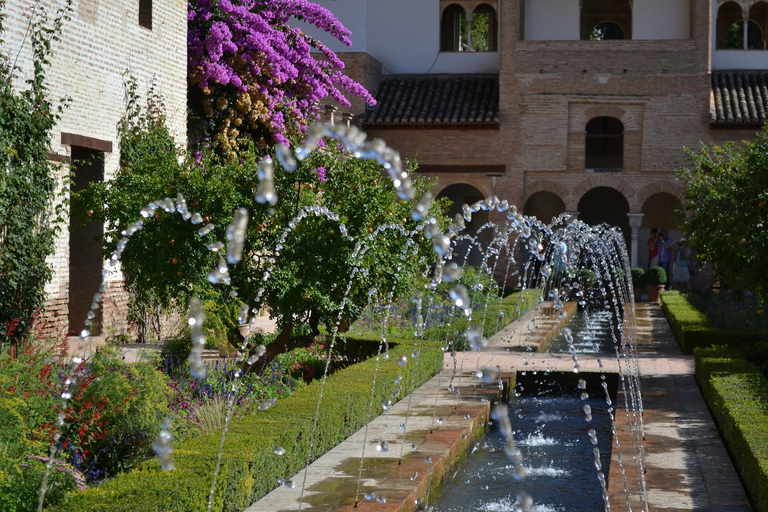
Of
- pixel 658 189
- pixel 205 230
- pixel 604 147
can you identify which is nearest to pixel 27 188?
pixel 205 230

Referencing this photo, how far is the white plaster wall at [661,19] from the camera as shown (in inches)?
890

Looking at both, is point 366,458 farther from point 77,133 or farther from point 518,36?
point 518,36

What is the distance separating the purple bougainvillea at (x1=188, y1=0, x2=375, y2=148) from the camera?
14.0 meters

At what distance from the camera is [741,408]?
246 inches

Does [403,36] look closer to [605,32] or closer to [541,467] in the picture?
[605,32]

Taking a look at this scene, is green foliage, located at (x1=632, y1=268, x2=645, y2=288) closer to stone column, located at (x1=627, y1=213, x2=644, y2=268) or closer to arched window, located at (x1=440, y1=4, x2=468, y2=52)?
stone column, located at (x1=627, y1=213, x2=644, y2=268)

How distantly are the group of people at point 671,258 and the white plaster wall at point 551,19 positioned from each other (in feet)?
18.1

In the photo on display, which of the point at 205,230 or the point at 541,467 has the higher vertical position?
the point at 205,230

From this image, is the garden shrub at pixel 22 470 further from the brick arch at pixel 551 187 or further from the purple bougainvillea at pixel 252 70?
the brick arch at pixel 551 187

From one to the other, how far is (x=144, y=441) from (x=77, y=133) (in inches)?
209

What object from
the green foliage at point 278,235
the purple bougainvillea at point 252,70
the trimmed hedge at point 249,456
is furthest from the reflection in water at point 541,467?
the purple bougainvillea at point 252,70

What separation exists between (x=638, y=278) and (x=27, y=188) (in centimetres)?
1493

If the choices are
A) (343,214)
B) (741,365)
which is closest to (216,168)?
(343,214)

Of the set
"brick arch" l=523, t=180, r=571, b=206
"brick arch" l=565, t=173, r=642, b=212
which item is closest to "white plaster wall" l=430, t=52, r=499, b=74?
"brick arch" l=523, t=180, r=571, b=206
